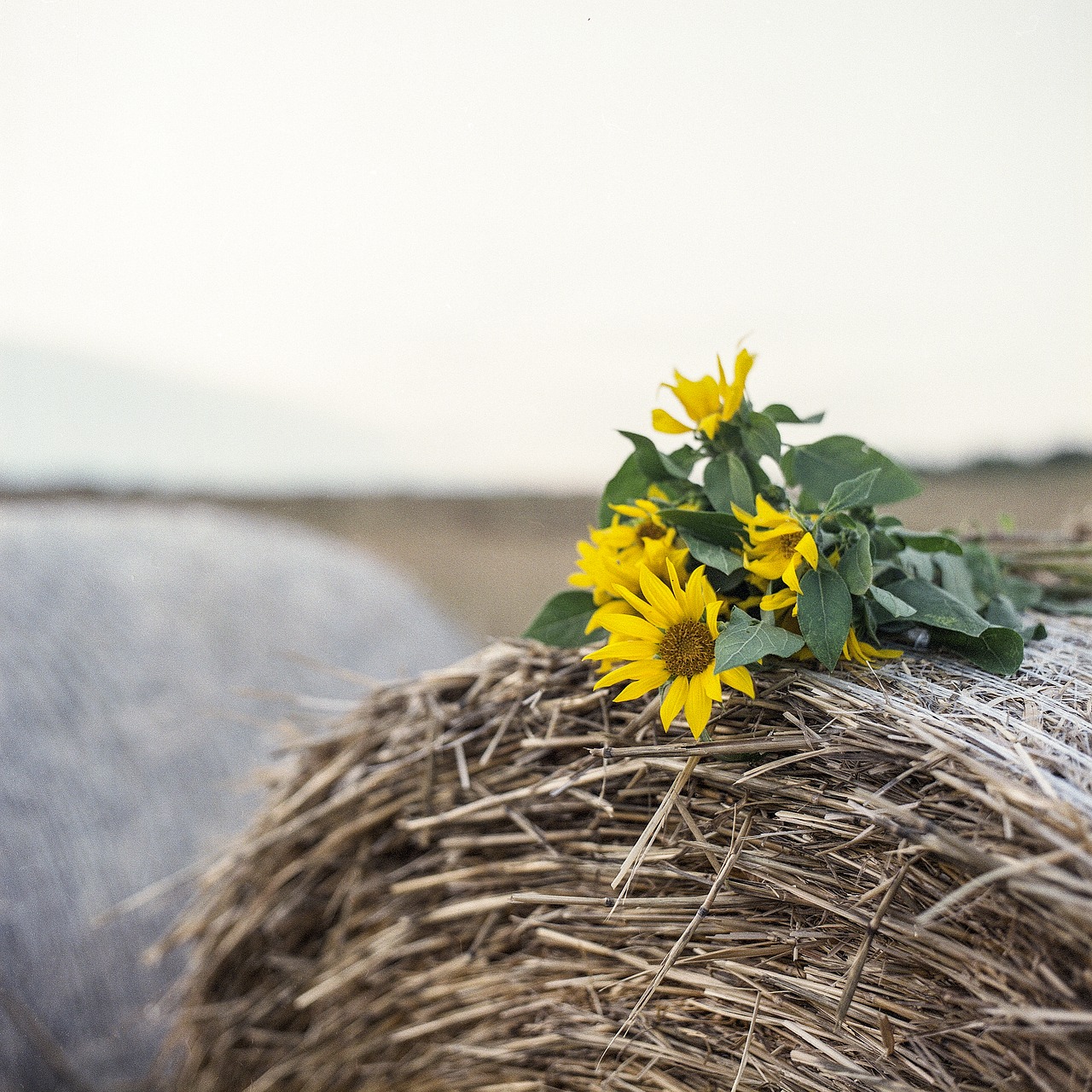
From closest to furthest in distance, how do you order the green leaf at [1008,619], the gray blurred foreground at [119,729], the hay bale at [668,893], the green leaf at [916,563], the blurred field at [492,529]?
the hay bale at [668,893]
the green leaf at [916,563]
the green leaf at [1008,619]
the gray blurred foreground at [119,729]
the blurred field at [492,529]

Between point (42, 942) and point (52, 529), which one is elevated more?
point (52, 529)

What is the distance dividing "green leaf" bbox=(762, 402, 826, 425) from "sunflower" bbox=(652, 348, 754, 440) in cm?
2

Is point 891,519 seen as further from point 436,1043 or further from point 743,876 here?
point 436,1043

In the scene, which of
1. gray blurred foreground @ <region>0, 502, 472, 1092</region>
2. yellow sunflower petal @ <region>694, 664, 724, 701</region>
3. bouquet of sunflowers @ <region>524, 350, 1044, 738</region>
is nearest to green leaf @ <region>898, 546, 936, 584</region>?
bouquet of sunflowers @ <region>524, 350, 1044, 738</region>

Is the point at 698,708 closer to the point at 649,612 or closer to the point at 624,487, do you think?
the point at 649,612

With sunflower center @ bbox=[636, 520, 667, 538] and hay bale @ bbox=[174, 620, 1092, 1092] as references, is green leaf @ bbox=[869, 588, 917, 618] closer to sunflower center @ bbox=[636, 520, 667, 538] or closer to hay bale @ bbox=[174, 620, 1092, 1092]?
hay bale @ bbox=[174, 620, 1092, 1092]

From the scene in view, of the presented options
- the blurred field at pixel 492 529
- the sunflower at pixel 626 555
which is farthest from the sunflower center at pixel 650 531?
the blurred field at pixel 492 529

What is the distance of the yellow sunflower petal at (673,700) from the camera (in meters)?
0.58

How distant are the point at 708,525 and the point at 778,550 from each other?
0.06 meters

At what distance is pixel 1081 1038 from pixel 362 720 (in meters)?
0.69

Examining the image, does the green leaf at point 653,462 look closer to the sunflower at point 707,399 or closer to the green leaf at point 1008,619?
the sunflower at point 707,399

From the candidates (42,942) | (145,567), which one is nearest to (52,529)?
(145,567)

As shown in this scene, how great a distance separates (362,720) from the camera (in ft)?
3.07

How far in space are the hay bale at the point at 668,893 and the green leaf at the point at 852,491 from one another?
127 millimetres
